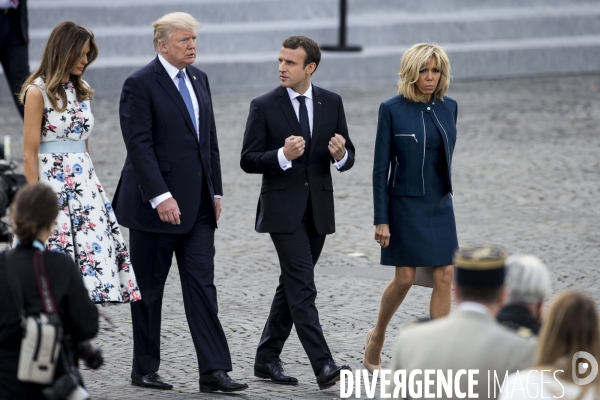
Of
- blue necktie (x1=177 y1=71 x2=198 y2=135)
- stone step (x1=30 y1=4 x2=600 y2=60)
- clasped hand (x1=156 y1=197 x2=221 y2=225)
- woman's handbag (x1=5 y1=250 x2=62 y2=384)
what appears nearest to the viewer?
woman's handbag (x1=5 y1=250 x2=62 y2=384)

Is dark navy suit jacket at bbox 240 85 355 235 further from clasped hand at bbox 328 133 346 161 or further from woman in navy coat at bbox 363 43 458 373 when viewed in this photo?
woman in navy coat at bbox 363 43 458 373

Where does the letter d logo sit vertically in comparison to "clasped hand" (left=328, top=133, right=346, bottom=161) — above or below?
below

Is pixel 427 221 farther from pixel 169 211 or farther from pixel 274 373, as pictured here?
pixel 169 211

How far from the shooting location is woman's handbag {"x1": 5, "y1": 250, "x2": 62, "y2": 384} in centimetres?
392

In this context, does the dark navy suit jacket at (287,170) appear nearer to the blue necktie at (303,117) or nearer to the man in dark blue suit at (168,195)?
the blue necktie at (303,117)

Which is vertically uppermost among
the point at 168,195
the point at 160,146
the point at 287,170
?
the point at 160,146

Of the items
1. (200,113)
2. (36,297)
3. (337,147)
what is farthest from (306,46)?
(36,297)

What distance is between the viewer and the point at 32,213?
405 cm

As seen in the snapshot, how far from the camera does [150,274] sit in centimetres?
609

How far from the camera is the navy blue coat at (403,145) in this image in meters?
6.09

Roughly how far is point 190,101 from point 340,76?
39.1 ft

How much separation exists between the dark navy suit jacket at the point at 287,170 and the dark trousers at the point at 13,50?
6.14m

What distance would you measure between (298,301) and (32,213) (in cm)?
218

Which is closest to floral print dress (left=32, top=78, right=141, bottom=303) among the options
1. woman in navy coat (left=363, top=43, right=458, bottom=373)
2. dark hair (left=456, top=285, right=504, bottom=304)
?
woman in navy coat (left=363, top=43, right=458, bottom=373)
